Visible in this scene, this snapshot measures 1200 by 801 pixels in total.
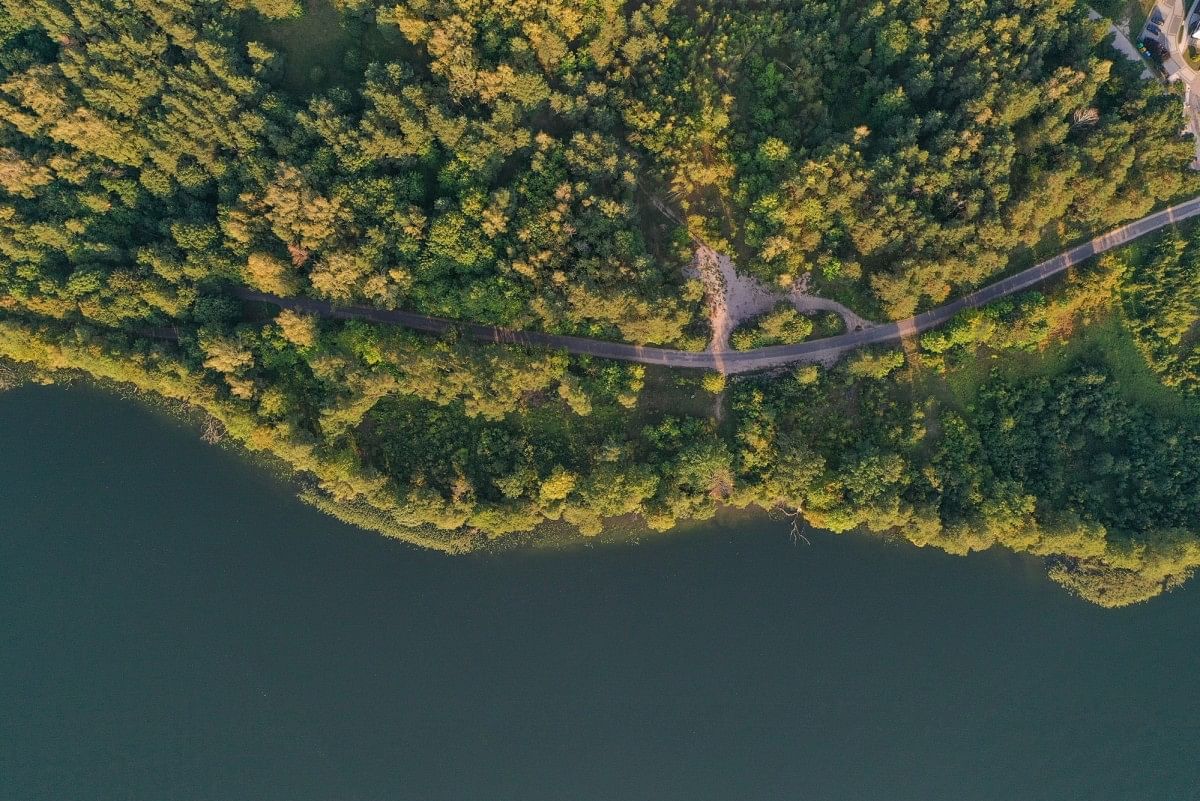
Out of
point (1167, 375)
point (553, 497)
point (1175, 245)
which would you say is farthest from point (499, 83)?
point (1167, 375)

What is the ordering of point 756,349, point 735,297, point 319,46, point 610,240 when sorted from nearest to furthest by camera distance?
point 610,240 → point 735,297 → point 319,46 → point 756,349

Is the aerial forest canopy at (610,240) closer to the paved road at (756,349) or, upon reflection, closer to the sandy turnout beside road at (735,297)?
the sandy turnout beside road at (735,297)

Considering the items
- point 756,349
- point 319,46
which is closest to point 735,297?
point 756,349

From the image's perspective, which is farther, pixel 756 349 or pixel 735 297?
pixel 756 349

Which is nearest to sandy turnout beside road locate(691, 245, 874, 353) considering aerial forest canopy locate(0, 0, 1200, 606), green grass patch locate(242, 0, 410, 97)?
aerial forest canopy locate(0, 0, 1200, 606)

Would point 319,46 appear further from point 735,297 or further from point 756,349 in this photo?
point 756,349

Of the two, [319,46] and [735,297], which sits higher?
[319,46]
